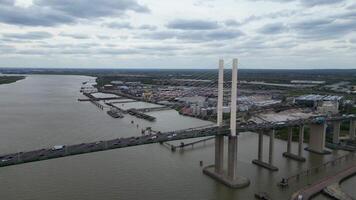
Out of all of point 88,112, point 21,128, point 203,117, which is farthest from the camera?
point 88,112

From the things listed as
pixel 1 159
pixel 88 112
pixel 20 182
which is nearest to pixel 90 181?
pixel 20 182

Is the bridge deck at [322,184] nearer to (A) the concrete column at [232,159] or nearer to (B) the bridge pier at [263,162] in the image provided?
(B) the bridge pier at [263,162]

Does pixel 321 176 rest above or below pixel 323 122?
below

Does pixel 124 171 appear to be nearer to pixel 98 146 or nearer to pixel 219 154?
pixel 98 146

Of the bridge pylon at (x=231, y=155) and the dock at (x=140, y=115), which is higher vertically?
the bridge pylon at (x=231, y=155)

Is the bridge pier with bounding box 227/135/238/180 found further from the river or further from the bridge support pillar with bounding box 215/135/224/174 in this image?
the river

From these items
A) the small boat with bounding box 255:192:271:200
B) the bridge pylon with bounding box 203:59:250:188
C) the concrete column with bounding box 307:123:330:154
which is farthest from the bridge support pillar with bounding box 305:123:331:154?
the small boat with bounding box 255:192:271:200

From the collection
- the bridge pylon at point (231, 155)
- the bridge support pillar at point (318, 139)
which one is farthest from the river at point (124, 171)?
the bridge support pillar at point (318, 139)

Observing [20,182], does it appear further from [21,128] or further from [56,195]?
[21,128]

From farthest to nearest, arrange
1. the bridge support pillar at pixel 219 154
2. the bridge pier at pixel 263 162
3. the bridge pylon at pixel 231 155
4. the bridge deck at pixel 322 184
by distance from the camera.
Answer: the bridge pier at pixel 263 162
the bridge support pillar at pixel 219 154
the bridge pylon at pixel 231 155
the bridge deck at pixel 322 184
